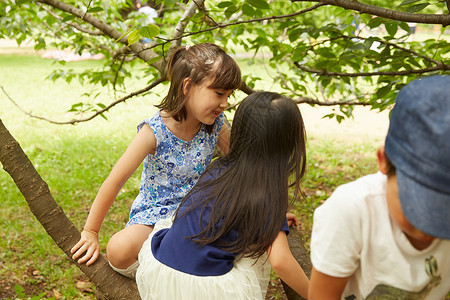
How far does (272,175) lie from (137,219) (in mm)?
749

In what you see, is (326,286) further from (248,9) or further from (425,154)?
(248,9)

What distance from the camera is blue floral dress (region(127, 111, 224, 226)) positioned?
2.14 m

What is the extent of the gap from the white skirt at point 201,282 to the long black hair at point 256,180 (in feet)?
0.32

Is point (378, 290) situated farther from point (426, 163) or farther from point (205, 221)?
point (205, 221)

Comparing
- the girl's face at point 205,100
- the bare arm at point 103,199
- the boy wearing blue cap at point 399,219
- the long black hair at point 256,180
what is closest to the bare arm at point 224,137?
the girl's face at point 205,100

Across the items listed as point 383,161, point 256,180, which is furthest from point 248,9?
point 383,161

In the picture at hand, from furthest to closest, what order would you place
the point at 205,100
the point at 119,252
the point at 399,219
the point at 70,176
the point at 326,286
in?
the point at 70,176 → the point at 205,100 → the point at 119,252 → the point at 326,286 → the point at 399,219

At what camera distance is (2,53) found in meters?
16.6

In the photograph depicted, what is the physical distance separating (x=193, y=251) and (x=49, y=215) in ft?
2.01

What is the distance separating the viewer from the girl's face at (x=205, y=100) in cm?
204

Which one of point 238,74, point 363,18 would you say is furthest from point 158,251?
point 363,18

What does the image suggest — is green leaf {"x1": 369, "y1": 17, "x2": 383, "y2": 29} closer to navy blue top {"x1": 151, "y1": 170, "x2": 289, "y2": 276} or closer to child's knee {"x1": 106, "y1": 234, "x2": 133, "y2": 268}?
navy blue top {"x1": 151, "y1": 170, "x2": 289, "y2": 276}

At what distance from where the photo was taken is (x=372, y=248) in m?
1.22

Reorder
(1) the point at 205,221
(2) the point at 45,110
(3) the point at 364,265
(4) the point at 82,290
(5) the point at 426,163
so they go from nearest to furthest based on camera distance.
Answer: (5) the point at 426,163, (3) the point at 364,265, (1) the point at 205,221, (4) the point at 82,290, (2) the point at 45,110
